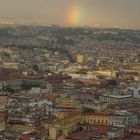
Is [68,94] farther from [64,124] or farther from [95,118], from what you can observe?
[64,124]

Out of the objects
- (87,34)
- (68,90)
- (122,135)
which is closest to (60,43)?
(87,34)

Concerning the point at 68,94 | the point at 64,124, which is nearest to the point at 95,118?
the point at 64,124

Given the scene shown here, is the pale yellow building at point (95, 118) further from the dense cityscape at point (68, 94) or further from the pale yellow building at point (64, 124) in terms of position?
the pale yellow building at point (64, 124)

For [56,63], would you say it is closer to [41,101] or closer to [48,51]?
[48,51]

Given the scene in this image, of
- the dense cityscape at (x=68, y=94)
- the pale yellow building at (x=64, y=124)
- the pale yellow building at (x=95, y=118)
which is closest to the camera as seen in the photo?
the pale yellow building at (x=64, y=124)

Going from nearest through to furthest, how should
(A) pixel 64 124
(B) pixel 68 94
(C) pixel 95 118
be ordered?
(A) pixel 64 124 → (C) pixel 95 118 → (B) pixel 68 94

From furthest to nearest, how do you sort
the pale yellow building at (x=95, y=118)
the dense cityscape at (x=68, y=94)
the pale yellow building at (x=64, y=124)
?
the pale yellow building at (x=95, y=118), the dense cityscape at (x=68, y=94), the pale yellow building at (x=64, y=124)

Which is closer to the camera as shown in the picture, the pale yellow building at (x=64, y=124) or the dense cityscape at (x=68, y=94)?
the pale yellow building at (x=64, y=124)

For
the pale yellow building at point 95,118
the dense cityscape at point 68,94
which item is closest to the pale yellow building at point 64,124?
the dense cityscape at point 68,94

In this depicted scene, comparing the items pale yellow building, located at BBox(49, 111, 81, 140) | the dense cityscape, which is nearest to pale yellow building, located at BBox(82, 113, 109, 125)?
the dense cityscape
